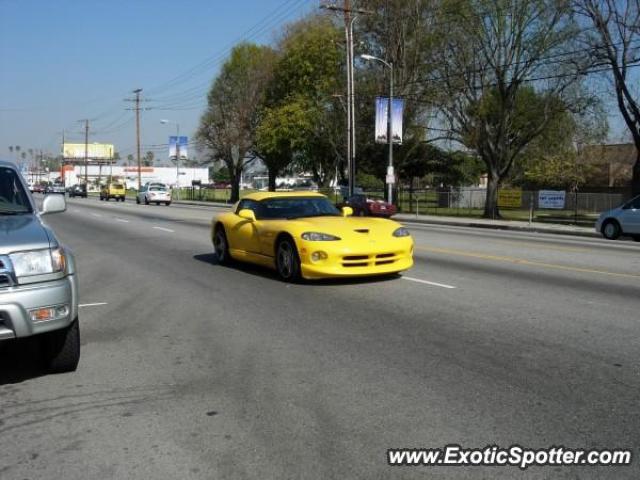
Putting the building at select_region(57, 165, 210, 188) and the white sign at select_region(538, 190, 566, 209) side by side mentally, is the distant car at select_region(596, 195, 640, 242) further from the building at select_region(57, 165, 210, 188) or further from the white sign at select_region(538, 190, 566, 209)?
the building at select_region(57, 165, 210, 188)

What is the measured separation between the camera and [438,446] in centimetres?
393

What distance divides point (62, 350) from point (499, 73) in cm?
3253

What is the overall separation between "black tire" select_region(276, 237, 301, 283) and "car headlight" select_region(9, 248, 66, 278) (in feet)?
16.4

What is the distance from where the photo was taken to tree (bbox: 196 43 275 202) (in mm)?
58281

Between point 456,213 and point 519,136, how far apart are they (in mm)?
5561

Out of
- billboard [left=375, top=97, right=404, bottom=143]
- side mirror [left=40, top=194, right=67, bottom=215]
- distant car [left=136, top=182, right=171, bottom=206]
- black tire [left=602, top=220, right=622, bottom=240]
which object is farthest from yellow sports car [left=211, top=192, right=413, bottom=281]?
distant car [left=136, top=182, right=171, bottom=206]

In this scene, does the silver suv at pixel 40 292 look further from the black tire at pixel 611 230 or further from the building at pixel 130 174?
the building at pixel 130 174

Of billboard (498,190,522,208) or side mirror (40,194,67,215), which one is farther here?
billboard (498,190,522,208)

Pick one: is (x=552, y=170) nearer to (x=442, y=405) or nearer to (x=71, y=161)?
(x=442, y=405)

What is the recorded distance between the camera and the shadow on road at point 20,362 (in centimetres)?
534

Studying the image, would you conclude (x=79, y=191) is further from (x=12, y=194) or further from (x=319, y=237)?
(x=12, y=194)

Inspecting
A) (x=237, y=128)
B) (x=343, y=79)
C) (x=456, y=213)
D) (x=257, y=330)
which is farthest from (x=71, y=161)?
(x=257, y=330)

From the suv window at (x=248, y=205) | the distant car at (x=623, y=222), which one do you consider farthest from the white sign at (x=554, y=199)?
the suv window at (x=248, y=205)

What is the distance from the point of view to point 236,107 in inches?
2367
